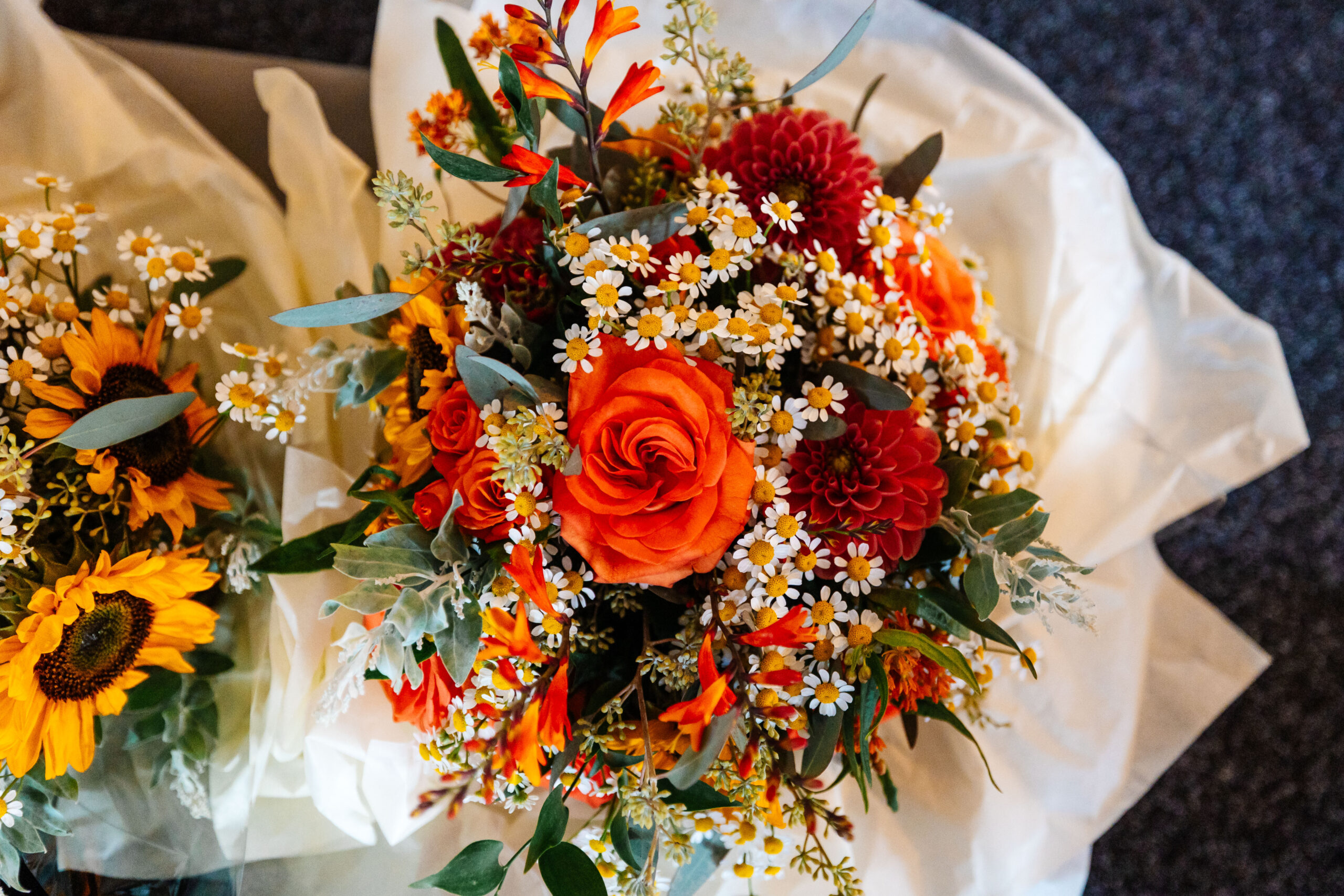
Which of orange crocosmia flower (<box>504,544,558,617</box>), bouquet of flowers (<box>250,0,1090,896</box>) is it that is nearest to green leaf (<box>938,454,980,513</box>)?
bouquet of flowers (<box>250,0,1090,896</box>)

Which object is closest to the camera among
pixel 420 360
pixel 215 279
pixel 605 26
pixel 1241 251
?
pixel 605 26

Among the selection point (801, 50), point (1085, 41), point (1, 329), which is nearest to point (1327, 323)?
point (1085, 41)

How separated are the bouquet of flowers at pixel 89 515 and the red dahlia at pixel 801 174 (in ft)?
1.05

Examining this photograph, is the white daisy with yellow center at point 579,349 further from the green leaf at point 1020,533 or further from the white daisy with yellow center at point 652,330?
the green leaf at point 1020,533

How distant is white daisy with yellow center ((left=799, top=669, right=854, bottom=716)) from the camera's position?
41cm

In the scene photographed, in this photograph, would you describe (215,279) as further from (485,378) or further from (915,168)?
(915,168)

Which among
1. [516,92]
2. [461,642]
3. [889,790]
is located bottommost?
[889,790]

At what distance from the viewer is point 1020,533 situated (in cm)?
42

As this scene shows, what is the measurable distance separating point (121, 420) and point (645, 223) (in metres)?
0.28

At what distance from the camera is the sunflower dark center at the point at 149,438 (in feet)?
1.57

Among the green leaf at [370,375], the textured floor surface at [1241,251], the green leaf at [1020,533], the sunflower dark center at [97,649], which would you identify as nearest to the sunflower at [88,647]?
the sunflower dark center at [97,649]

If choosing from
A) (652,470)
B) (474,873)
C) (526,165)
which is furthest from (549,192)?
(474,873)

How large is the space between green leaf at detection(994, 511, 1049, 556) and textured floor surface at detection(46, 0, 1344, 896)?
0.66 metres

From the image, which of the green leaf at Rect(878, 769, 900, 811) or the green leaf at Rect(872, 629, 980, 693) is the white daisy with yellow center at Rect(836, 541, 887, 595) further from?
the green leaf at Rect(878, 769, 900, 811)
